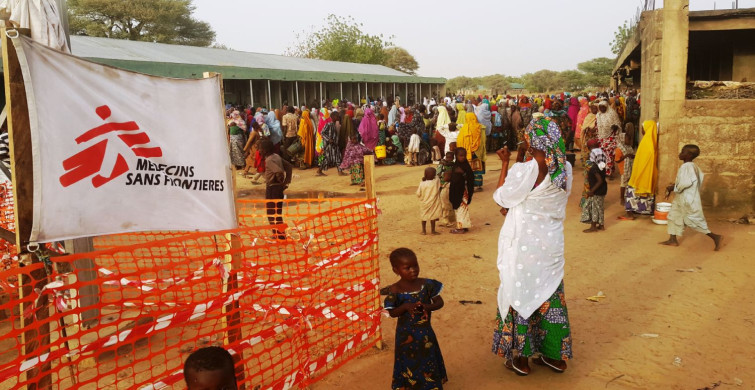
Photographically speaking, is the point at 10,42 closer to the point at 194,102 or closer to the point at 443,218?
the point at 194,102

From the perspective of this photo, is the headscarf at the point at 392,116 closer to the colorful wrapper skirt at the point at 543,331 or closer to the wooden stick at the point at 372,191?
the wooden stick at the point at 372,191

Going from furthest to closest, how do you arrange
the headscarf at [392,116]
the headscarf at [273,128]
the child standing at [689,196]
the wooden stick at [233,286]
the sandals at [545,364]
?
the headscarf at [392,116] → the headscarf at [273,128] → the child standing at [689,196] → the sandals at [545,364] → the wooden stick at [233,286]

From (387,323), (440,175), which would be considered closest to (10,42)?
(387,323)

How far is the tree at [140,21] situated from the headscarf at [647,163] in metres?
33.9

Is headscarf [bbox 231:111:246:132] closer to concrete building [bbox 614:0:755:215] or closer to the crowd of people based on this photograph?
the crowd of people

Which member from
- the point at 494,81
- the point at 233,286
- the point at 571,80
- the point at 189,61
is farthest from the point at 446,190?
the point at 494,81

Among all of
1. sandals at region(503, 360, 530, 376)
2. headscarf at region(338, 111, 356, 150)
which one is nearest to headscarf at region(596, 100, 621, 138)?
headscarf at region(338, 111, 356, 150)

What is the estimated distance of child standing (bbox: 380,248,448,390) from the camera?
350 cm

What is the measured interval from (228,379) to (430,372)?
5.07 feet

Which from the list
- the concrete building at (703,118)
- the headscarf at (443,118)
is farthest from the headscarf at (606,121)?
the headscarf at (443,118)

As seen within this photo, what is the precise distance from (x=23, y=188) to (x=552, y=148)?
3120 millimetres

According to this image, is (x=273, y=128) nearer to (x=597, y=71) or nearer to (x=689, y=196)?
(x=689, y=196)

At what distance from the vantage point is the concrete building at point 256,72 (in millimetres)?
17594

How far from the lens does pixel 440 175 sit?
8352 millimetres
